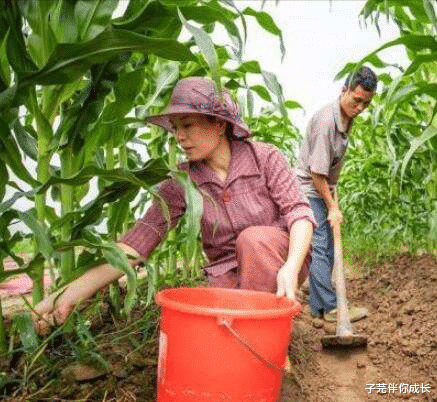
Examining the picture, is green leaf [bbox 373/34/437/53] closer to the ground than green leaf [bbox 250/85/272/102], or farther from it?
farther from it

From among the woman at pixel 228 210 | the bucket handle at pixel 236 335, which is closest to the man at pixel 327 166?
the woman at pixel 228 210

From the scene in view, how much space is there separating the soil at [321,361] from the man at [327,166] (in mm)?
157

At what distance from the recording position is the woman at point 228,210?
4.96 feet

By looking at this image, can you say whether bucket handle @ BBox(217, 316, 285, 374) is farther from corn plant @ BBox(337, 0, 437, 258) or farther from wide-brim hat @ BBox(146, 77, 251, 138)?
corn plant @ BBox(337, 0, 437, 258)

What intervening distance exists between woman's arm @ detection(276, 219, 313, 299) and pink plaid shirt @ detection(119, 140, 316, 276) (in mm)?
65

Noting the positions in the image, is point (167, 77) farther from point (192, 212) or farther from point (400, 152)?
point (400, 152)

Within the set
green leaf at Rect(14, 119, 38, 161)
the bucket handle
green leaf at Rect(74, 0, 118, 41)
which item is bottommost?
the bucket handle

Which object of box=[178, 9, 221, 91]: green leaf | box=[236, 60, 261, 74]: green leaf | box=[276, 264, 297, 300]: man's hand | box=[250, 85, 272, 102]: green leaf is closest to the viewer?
box=[178, 9, 221, 91]: green leaf

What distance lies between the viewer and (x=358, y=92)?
2.89 metres

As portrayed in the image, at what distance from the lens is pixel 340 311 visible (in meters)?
2.47

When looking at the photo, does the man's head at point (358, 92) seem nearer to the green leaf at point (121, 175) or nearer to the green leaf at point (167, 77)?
the green leaf at point (167, 77)

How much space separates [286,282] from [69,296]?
0.58 meters

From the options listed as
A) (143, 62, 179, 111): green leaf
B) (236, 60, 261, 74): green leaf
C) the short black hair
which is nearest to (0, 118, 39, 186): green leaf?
(143, 62, 179, 111): green leaf

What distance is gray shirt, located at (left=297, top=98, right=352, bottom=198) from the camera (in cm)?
290
